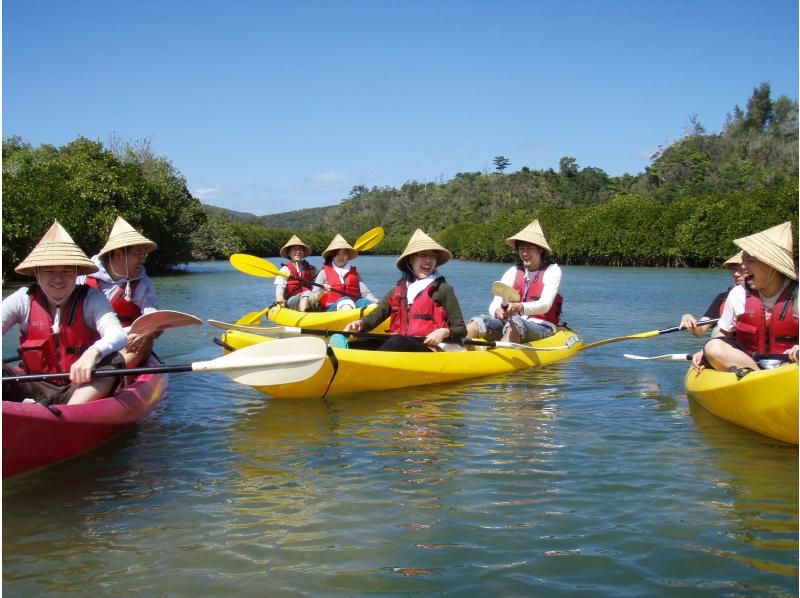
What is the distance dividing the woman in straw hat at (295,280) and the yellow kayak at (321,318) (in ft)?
1.76

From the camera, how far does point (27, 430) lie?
411 cm

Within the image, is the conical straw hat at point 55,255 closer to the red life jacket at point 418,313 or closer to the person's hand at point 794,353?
the red life jacket at point 418,313

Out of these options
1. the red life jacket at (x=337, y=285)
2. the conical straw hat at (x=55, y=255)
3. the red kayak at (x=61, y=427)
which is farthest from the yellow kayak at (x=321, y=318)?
the conical straw hat at (x=55, y=255)

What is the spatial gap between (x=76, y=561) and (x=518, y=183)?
83.0 m

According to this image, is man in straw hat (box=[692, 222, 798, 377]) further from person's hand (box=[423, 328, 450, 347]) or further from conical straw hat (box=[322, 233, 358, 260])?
conical straw hat (box=[322, 233, 358, 260])

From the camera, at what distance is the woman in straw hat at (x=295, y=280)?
12.2 meters

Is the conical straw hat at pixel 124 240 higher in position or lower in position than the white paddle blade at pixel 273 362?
higher

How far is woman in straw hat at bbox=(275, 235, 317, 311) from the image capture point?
12156mm

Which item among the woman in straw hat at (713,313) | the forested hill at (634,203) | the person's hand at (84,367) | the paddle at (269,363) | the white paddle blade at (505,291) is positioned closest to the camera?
the person's hand at (84,367)

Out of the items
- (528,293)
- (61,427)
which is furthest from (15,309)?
(528,293)

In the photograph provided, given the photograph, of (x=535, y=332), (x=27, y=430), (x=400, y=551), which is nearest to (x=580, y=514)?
(x=400, y=551)

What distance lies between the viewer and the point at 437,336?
6.88 meters

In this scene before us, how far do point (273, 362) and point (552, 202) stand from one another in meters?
71.2

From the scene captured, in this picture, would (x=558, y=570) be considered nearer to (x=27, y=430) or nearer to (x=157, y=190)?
(x=27, y=430)
